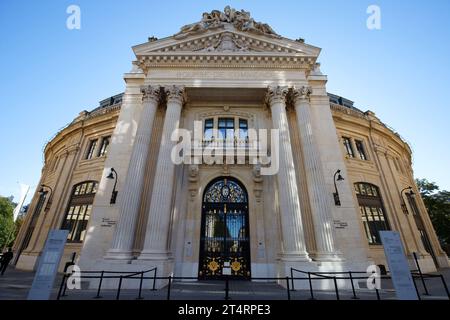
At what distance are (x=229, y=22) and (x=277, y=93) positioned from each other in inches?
268

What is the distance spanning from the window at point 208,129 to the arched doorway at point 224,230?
2.74 meters

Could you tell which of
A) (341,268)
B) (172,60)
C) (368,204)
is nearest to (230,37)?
(172,60)

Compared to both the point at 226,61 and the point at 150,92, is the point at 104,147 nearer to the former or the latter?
the point at 150,92

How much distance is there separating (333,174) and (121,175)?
12061mm

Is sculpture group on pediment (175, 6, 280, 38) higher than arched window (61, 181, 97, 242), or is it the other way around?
sculpture group on pediment (175, 6, 280, 38)

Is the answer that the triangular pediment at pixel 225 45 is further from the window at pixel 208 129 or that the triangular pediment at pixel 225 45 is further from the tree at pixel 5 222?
the tree at pixel 5 222

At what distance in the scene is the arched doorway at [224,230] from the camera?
35.6ft

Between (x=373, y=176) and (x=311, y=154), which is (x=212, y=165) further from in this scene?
(x=373, y=176)

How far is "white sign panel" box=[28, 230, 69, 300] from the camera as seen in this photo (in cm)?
507

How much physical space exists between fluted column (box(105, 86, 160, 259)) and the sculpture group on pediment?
539 centimetres

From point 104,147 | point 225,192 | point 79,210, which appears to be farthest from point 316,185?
point 79,210

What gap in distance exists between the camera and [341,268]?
8.86m

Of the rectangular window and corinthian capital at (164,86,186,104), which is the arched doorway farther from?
the rectangular window

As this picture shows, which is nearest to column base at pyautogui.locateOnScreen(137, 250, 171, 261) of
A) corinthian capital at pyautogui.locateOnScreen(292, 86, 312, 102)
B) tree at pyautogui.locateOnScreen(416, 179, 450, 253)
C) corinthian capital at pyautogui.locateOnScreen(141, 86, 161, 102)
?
corinthian capital at pyautogui.locateOnScreen(141, 86, 161, 102)
